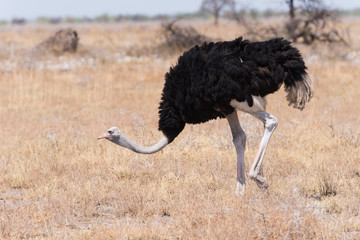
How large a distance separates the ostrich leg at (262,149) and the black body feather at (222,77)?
0.79ft

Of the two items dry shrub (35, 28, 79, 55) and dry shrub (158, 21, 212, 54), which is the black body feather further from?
dry shrub (35, 28, 79, 55)

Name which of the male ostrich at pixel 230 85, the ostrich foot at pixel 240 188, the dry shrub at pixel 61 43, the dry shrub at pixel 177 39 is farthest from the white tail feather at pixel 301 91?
the dry shrub at pixel 61 43

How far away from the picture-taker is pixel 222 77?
576 centimetres

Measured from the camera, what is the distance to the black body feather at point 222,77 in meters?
5.79

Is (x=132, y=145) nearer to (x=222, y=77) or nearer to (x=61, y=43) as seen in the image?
(x=222, y=77)

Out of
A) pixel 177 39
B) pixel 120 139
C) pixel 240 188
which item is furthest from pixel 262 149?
pixel 177 39

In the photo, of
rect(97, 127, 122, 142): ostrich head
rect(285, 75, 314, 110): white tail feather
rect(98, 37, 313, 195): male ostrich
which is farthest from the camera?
rect(285, 75, 314, 110): white tail feather

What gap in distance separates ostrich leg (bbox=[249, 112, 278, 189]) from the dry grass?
13 cm

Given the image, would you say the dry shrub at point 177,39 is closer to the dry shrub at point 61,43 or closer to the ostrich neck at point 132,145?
the dry shrub at point 61,43

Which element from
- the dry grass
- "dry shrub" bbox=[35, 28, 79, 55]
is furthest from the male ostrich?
"dry shrub" bbox=[35, 28, 79, 55]

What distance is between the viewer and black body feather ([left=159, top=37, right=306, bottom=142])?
19.0ft

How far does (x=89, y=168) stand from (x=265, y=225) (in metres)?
3.38

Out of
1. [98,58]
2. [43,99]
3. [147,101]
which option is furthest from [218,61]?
[98,58]

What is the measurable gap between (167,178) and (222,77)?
1.51 metres
